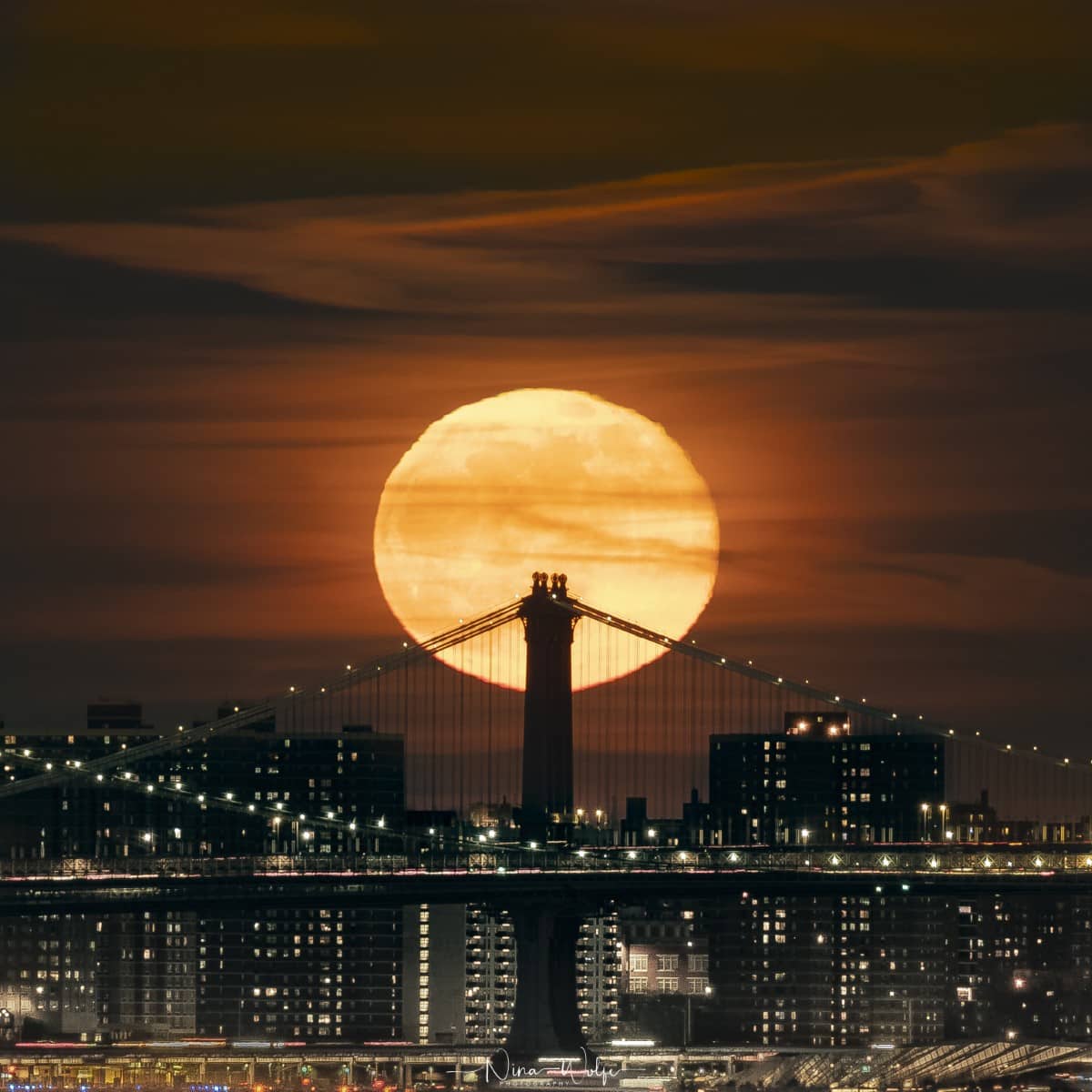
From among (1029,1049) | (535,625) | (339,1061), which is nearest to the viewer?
(535,625)

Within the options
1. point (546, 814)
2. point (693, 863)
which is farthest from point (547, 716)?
point (693, 863)

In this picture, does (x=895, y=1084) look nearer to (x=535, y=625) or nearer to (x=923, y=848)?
(x=923, y=848)

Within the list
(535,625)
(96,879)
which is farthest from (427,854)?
(96,879)

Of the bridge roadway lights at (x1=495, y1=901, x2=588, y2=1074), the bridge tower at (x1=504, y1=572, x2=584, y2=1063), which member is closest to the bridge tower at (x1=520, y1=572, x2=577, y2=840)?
the bridge tower at (x1=504, y1=572, x2=584, y2=1063)

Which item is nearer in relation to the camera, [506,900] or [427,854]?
[506,900]

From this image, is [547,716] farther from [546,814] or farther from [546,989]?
[546,989]

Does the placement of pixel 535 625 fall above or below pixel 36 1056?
above
